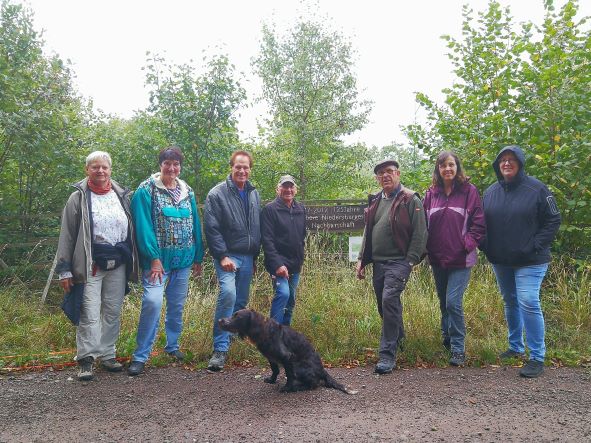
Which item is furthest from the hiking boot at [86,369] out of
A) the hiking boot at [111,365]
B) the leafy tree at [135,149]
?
the leafy tree at [135,149]

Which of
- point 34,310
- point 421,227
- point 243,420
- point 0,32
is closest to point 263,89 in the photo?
point 0,32

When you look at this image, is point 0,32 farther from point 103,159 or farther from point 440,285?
point 440,285

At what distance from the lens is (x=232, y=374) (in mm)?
4590

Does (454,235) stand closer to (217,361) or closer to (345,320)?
(345,320)

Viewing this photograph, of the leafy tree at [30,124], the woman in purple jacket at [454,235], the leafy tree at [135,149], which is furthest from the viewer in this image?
the leafy tree at [135,149]

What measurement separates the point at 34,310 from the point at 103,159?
312 cm

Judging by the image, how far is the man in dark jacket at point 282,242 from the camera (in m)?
4.92

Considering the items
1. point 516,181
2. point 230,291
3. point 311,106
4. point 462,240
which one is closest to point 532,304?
point 462,240

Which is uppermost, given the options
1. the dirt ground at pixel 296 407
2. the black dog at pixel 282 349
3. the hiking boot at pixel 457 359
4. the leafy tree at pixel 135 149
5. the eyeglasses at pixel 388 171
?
the leafy tree at pixel 135 149

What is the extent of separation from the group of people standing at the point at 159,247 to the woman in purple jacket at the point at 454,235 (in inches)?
57.1

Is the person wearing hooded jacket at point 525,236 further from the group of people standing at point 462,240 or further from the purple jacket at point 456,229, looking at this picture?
the purple jacket at point 456,229

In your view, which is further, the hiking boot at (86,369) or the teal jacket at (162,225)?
the teal jacket at (162,225)

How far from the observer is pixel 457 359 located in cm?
470

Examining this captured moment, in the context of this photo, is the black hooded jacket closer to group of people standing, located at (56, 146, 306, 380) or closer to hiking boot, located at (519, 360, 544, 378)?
hiking boot, located at (519, 360, 544, 378)
